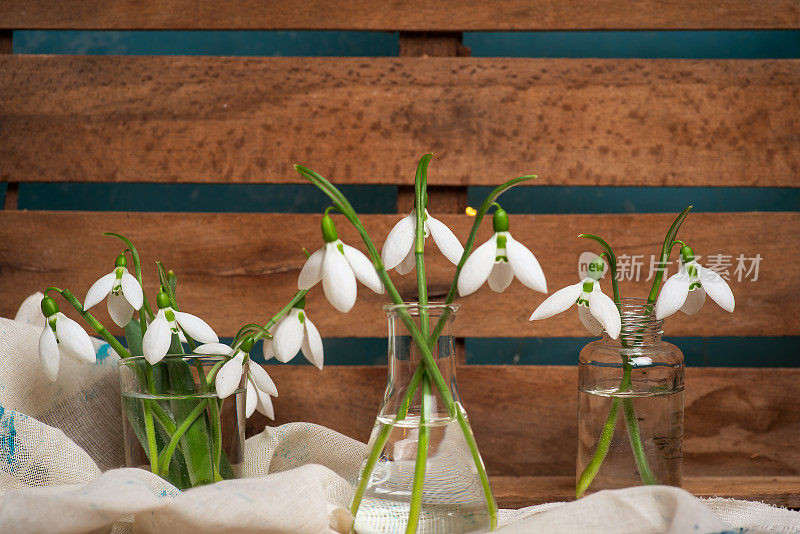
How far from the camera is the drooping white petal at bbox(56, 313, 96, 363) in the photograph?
616 millimetres

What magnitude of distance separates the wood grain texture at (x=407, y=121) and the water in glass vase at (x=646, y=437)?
305 mm

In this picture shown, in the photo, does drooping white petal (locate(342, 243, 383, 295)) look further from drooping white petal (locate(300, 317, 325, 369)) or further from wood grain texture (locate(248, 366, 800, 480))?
wood grain texture (locate(248, 366, 800, 480))

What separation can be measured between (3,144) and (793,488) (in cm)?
103

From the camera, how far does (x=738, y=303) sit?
0.86m

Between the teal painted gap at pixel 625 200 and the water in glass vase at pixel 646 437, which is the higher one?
the teal painted gap at pixel 625 200

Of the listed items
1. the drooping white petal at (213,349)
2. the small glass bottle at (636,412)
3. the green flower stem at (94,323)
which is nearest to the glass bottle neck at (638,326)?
the small glass bottle at (636,412)

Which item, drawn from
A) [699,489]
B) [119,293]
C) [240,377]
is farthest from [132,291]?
[699,489]

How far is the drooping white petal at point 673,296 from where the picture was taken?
63cm

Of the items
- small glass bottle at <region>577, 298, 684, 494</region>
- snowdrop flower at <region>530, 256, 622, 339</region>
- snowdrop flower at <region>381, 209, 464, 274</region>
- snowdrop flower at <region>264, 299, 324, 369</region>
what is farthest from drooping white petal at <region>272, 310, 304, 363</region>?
small glass bottle at <region>577, 298, 684, 494</region>

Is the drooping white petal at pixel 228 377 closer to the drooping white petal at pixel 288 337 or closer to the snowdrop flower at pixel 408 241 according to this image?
the drooping white petal at pixel 288 337

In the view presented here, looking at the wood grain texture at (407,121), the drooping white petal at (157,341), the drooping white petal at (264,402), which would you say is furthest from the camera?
the wood grain texture at (407,121)

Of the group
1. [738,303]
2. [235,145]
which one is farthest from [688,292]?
[235,145]

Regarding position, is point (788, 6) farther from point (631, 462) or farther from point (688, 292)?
point (631, 462)

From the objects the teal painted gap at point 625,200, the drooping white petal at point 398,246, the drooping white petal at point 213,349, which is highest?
the teal painted gap at point 625,200
